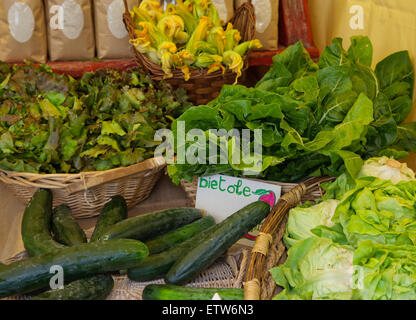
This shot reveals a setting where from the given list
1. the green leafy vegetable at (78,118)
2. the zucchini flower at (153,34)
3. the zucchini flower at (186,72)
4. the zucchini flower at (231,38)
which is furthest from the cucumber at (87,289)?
the zucchini flower at (231,38)

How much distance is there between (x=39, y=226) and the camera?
1318mm

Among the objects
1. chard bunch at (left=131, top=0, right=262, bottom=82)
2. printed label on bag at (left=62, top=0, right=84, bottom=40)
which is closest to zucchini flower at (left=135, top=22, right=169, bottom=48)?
chard bunch at (left=131, top=0, right=262, bottom=82)

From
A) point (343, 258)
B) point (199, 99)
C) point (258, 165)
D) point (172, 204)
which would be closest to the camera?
point (343, 258)

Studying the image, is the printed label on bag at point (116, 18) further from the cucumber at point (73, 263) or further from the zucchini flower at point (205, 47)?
the cucumber at point (73, 263)

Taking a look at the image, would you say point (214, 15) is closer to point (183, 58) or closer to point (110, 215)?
point (183, 58)

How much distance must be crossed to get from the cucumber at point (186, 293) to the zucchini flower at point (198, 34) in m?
1.07

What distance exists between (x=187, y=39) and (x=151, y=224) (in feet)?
3.15

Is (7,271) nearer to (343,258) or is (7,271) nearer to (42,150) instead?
(42,150)

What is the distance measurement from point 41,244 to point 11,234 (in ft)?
1.15

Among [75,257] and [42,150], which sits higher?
[42,150]

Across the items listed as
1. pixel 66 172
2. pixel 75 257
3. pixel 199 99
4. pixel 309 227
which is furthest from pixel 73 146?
pixel 309 227

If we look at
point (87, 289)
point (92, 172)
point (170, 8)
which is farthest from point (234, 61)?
point (87, 289)

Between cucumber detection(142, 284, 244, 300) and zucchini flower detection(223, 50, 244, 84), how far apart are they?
0.97 metres

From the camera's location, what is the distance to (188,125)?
128cm
